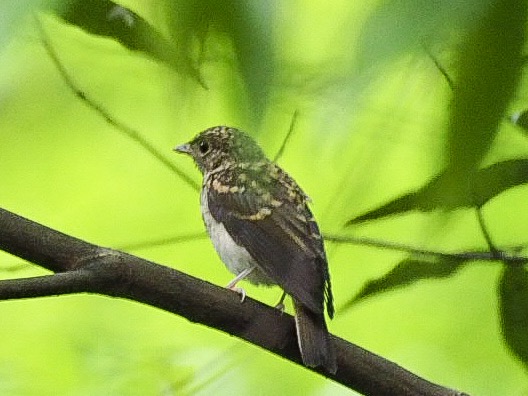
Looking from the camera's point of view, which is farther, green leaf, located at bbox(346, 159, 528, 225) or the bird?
green leaf, located at bbox(346, 159, 528, 225)

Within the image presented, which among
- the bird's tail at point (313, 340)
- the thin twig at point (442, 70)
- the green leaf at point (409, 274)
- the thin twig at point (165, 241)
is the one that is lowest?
the bird's tail at point (313, 340)

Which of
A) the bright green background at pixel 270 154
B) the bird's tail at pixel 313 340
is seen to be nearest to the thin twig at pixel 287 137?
the bright green background at pixel 270 154

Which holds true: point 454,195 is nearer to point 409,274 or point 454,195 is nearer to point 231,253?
point 409,274

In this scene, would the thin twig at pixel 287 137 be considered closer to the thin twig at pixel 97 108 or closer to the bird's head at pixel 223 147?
the bird's head at pixel 223 147

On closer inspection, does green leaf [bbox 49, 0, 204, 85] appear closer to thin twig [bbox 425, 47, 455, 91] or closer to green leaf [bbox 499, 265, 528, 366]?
thin twig [bbox 425, 47, 455, 91]

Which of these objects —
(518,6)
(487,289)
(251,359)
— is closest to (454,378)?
(487,289)

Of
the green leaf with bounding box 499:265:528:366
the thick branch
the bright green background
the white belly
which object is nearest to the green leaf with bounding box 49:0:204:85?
the bright green background

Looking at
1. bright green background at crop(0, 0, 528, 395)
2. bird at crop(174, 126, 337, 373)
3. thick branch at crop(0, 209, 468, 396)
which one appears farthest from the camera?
bright green background at crop(0, 0, 528, 395)
